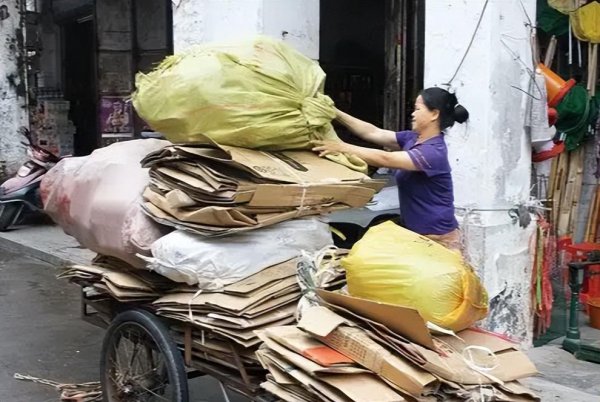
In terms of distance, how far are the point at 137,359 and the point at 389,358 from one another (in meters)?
1.64

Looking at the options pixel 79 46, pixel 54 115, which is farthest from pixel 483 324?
pixel 79 46

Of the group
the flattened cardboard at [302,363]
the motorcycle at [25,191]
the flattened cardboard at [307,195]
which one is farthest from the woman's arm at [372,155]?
the motorcycle at [25,191]

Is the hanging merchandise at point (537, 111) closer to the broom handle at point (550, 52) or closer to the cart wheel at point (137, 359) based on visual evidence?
the broom handle at point (550, 52)

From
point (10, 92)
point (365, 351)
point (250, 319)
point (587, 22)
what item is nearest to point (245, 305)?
point (250, 319)

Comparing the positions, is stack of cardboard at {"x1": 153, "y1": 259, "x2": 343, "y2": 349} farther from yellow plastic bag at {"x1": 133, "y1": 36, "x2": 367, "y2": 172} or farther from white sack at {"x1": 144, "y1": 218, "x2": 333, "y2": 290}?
yellow plastic bag at {"x1": 133, "y1": 36, "x2": 367, "y2": 172}

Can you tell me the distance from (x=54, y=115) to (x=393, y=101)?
637 cm

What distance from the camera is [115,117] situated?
38.1ft

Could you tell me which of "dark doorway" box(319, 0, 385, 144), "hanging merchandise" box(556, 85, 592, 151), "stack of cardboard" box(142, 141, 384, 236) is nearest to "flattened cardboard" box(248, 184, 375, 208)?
"stack of cardboard" box(142, 141, 384, 236)

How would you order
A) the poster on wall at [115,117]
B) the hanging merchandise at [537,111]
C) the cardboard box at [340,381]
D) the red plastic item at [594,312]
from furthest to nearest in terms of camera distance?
the poster on wall at [115,117]
the red plastic item at [594,312]
the hanging merchandise at [537,111]
the cardboard box at [340,381]

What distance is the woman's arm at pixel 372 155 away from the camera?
3609 mm

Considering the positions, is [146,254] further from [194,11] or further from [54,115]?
[54,115]

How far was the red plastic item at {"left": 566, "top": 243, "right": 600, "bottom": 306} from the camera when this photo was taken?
5.91 metres

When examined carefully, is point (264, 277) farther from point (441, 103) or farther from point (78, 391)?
point (78, 391)

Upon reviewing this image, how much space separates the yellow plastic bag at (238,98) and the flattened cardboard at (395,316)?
35.9 inches
